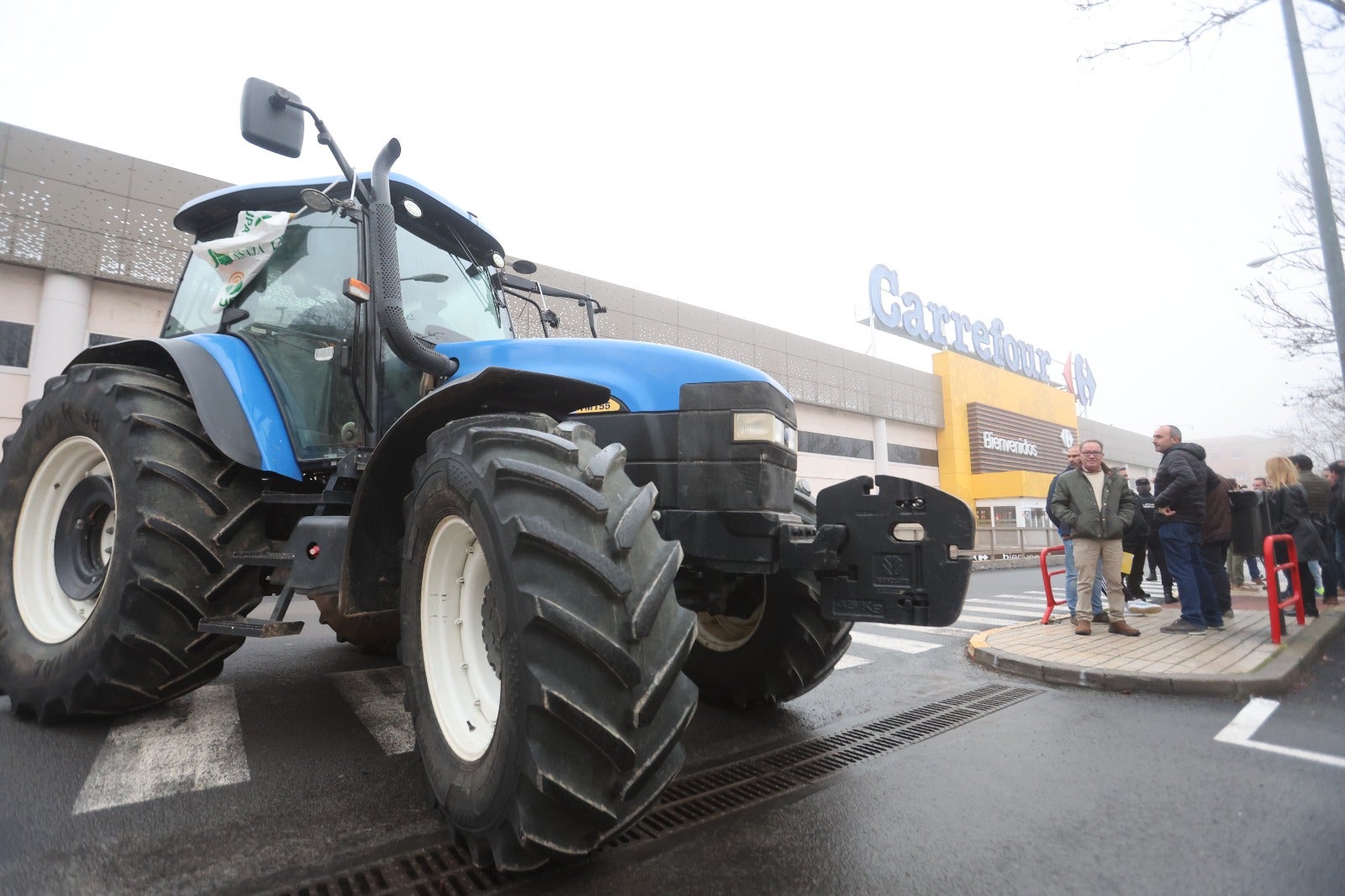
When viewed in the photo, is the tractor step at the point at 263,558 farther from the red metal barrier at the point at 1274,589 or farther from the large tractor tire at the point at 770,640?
the red metal barrier at the point at 1274,589

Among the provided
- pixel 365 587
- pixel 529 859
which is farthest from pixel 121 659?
pixel 529 859

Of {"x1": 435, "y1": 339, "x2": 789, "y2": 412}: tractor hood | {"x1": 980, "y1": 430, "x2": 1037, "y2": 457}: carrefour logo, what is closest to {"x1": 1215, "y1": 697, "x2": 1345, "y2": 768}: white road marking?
{"x1": 435, "y1": 339, "x2": 789, "y2": 412}: tractor hood

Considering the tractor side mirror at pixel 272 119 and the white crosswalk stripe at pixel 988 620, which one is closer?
the tractor side mirror at pixel 272 119

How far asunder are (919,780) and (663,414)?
6.33ft

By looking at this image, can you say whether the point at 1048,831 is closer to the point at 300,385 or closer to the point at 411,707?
the point at 411,707

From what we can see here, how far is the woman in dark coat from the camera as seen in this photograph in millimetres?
7566

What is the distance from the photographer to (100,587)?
3307 millimetres

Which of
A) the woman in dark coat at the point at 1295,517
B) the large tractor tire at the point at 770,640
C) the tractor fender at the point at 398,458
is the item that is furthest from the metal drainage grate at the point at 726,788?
the woman in dark coat at the point at 1295,517

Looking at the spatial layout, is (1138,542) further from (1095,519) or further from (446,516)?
(446,516)

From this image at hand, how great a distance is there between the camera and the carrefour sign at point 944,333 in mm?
36156

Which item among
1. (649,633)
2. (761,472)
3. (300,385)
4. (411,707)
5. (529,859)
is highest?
(300,385)

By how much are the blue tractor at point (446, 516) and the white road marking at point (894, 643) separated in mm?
3155

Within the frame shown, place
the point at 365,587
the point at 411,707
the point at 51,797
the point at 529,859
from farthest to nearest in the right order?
the point at 365,587 < the point at 51,797 < the point at 411,707 < the point at 529,859

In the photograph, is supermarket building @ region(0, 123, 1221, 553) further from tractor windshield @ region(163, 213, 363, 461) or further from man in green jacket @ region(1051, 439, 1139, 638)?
man in green jacket @ region(1051, 439, 1139, 638)
